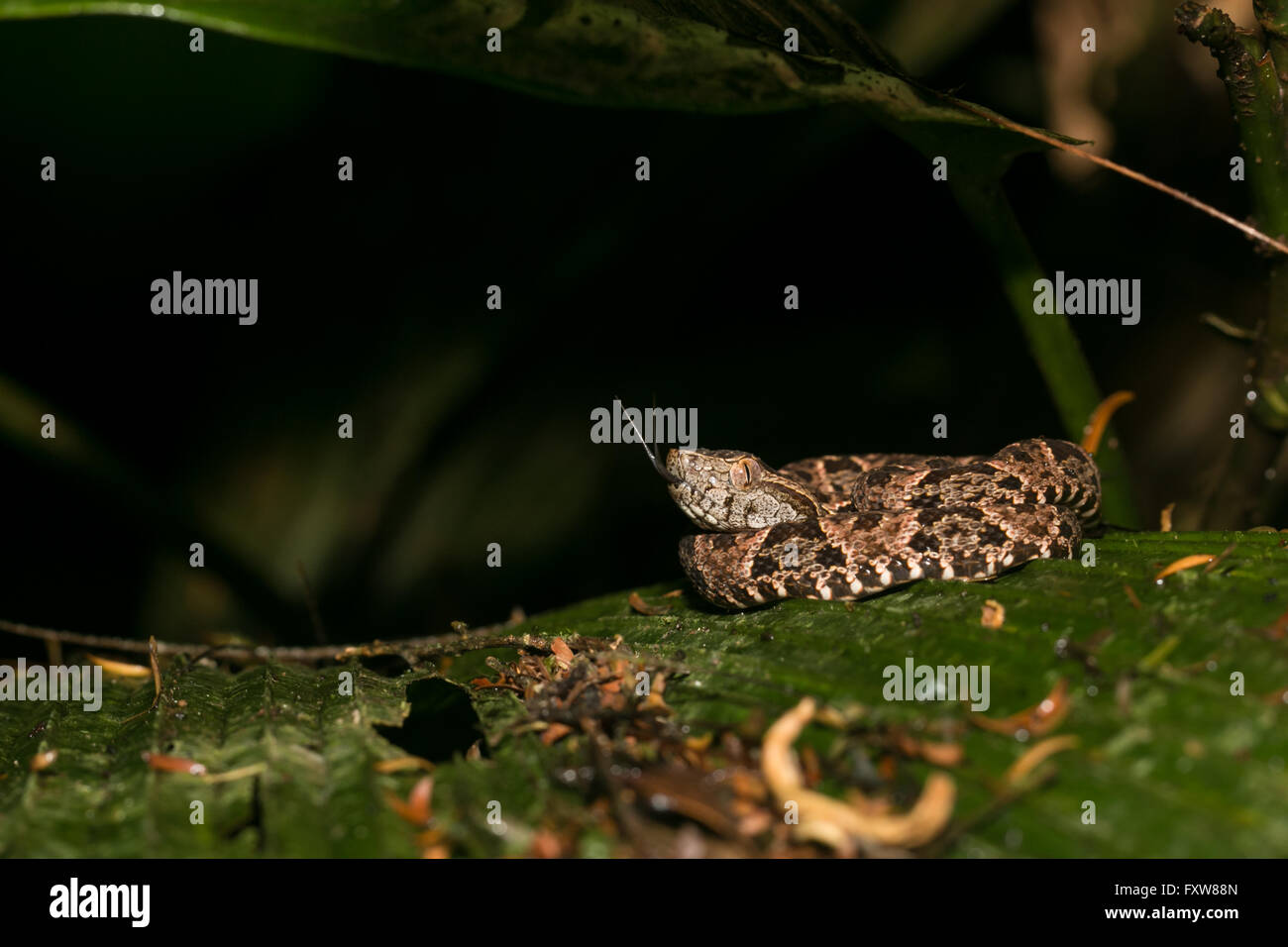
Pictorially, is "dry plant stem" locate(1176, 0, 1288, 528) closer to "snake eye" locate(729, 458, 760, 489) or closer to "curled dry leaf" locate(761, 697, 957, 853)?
"snake eye" locate(729, 458, 760, 489)

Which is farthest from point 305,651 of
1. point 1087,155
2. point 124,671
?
point 1087,155

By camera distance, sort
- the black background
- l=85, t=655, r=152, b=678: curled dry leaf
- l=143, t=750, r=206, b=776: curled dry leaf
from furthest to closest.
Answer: the black background < l=85, t=655, r=152, b=678: curled dry leaf < l=143, t=750, r=206, b=776: curled dry leaf

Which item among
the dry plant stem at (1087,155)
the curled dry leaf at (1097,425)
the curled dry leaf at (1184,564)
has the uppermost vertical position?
the dry plant stem at (1087,155)

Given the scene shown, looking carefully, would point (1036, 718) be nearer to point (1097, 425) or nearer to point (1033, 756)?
point (1033, 756)

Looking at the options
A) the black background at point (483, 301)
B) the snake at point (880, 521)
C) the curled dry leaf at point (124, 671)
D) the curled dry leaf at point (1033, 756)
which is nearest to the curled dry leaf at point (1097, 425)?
the snake at point (880, 521)

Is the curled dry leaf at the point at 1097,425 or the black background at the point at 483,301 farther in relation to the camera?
the black background at the point at 483,301

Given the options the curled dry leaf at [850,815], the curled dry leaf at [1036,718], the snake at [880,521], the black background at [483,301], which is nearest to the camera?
the curled dry leaf at [850,815]

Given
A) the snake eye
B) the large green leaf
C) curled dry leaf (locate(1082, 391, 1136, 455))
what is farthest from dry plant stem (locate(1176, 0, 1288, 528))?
the snake eye

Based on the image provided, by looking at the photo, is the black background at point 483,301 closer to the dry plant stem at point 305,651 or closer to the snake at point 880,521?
the dry plant stem at point 305,651
